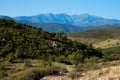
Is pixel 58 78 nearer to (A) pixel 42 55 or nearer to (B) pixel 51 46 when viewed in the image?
(A) pixel 42 55

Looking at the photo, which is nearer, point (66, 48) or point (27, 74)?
point (27, 74)

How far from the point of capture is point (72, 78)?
53.3 feet

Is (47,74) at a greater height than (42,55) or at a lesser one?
greater

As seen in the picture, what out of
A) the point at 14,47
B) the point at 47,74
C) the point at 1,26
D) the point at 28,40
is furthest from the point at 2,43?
the point at 47,74

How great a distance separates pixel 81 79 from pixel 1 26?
150 feet

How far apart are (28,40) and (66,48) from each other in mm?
6854

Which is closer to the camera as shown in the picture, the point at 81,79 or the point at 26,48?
the point at 81,79

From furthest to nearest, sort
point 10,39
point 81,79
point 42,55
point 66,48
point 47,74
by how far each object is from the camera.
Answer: point 66,48, point 10,39, point 42,55, point 47,74, point 81,79

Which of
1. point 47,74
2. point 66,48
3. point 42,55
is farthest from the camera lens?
point 66,48

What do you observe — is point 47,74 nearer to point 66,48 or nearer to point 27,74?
point 27,74

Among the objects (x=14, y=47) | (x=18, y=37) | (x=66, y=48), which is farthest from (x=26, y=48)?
(x=66, y=48)

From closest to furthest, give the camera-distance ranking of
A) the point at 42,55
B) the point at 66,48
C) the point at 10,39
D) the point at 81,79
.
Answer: the point at 81,79, the point at 42,55, the point at 10,39, the point at 66,48

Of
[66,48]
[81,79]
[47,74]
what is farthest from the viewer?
[66,48]

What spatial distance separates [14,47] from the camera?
48.9 metres
